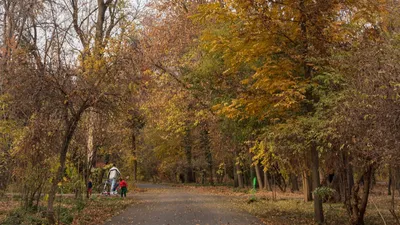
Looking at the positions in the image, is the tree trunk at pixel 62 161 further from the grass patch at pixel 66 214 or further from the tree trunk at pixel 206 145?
the tree trunk at pixel 206 145

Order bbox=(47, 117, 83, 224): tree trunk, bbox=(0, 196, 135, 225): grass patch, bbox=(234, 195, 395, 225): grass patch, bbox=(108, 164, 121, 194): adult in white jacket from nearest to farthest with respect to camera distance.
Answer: bbox=(0, 196, 135, 225): grass patch < bbox=(47, 117, 83, 224): tree trunk < bbox=(234, 195, 395, 225): grass patch < bbox=(108, 164, 121, 194): adult in white jacket

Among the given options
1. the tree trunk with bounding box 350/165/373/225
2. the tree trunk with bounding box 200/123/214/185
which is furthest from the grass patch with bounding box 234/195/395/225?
the tree trunk with bounding box 200/123/214/185

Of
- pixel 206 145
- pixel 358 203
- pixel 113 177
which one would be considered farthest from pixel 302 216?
pixel 206 145

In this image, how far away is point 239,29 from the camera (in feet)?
43.2

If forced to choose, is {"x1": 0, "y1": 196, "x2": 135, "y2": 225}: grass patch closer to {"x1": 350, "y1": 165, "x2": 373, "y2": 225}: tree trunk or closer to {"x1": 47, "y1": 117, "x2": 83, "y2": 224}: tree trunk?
{"x1": 47, "y1": 117, "x2": 83, "y2": 224}: tree trunk

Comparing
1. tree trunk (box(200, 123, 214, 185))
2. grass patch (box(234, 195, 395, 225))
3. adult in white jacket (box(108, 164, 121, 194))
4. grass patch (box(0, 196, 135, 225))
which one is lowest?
grass patch (box(234, 195, 395, 225))

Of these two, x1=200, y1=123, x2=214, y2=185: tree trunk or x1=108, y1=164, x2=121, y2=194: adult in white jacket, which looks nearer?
x1=108, y1=164, x2=121, y2=194: adult in white jacket

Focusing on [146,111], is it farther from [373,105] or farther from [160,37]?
[373,105]

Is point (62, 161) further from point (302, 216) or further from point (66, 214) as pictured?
point (302, 216)

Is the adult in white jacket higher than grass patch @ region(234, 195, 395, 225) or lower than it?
higher

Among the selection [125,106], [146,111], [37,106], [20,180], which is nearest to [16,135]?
[20,180]

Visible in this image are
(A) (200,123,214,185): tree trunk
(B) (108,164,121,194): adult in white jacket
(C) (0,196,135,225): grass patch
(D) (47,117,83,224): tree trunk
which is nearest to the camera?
(C) (0,196,135,225): grass patch

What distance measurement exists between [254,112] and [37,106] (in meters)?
5.95

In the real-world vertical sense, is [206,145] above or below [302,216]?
above
